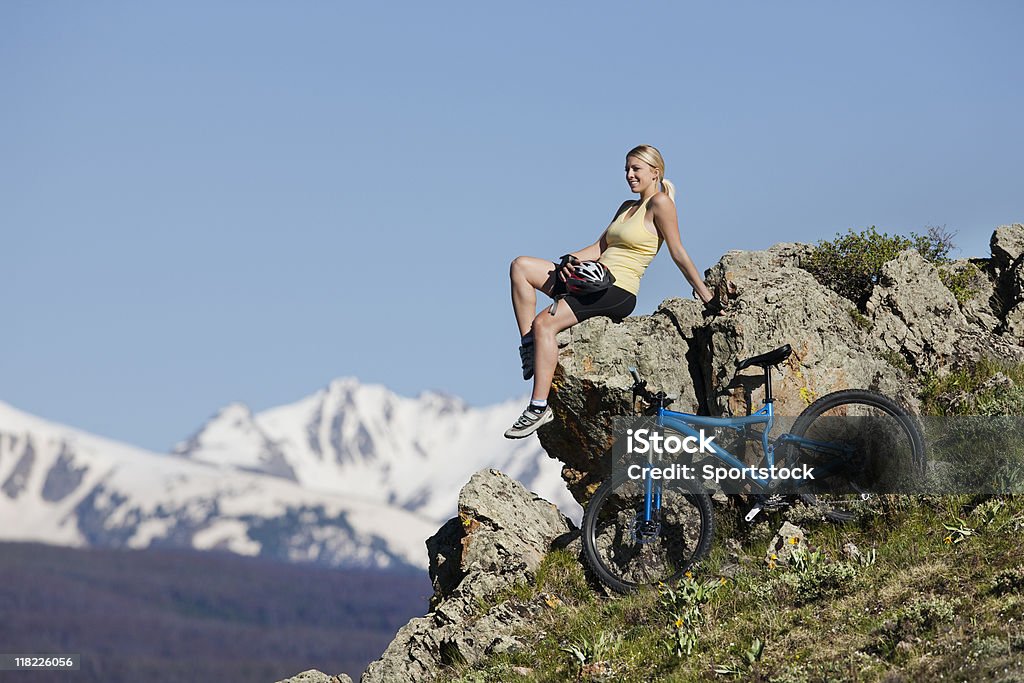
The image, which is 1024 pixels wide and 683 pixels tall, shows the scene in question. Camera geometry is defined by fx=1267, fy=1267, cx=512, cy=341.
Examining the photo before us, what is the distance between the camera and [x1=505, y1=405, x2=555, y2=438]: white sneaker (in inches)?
567

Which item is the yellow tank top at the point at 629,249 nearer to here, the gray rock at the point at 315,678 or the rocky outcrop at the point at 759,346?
the rocky outcrop at the point at 759,346

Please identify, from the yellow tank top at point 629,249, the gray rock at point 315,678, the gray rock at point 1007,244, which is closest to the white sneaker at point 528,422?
the yellow tank top at point 629,249

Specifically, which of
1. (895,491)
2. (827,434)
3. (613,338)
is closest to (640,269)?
(613,338)

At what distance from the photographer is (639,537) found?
563 inches

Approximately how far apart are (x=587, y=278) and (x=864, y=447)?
3712mm

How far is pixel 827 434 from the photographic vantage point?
14594mm

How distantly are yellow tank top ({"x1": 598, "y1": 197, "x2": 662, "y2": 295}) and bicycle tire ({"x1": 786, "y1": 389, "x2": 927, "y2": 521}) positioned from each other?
8.44ft

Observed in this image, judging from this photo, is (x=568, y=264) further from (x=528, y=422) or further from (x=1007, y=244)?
(x=1007, y=244)

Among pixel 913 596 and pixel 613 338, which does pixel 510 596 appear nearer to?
pixel 613 338

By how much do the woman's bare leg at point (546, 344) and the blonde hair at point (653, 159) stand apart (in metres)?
1.82

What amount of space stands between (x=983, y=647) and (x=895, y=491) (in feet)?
12.0

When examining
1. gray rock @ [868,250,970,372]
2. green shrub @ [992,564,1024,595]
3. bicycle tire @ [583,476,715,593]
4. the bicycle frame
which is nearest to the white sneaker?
bicycle tire @ [583,476,715,593]

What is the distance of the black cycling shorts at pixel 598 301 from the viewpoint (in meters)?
15.0

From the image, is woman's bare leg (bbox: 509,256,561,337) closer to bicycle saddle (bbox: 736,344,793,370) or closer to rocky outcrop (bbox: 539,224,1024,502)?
rocky outcrop (bbox: 539,224,1024,502)
